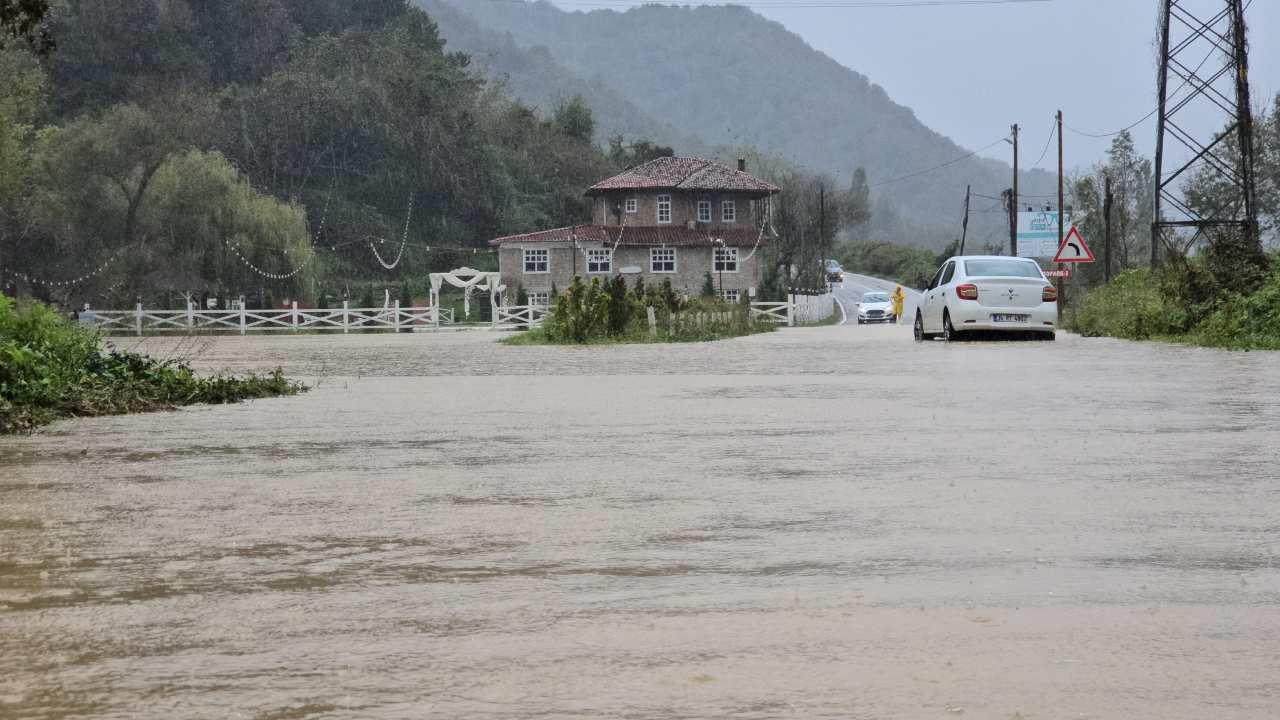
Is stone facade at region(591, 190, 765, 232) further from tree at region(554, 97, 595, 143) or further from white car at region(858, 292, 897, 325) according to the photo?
tree at region(554, 97, 595, 143)

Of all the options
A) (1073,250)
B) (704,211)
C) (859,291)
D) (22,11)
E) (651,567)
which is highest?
(704,211)

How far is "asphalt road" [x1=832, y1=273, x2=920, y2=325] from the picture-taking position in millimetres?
101025

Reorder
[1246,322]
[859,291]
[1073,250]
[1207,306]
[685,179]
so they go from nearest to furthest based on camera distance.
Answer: [1246,322] < [1207,306] < [1073,250] < [685,179] < [859,291]

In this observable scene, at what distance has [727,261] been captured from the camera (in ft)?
309

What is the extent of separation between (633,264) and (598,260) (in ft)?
7.08

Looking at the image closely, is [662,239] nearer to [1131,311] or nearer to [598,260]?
[598,260]

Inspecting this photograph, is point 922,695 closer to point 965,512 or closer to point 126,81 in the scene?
point 965,512

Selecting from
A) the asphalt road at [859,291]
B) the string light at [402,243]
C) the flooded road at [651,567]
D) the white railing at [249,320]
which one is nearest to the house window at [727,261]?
the asphalt road at [859,291]

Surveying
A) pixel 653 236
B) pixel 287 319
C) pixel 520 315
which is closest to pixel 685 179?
pixel 653 236

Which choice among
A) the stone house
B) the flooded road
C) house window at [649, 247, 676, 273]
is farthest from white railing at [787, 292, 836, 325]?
the flooded road

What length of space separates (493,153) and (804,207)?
22.8m

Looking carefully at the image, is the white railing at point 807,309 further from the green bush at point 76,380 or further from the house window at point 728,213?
the green bush at point 76,380

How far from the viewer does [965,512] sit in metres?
8.51

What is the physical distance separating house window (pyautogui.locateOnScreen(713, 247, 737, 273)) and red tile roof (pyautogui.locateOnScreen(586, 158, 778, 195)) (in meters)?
3.78
